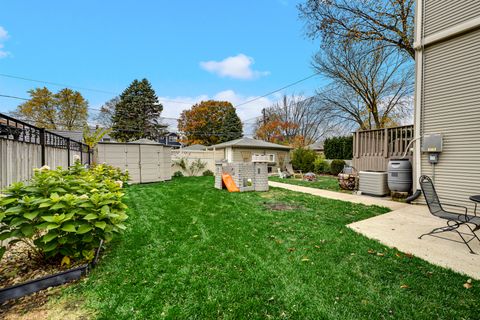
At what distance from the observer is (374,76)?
45.0ft

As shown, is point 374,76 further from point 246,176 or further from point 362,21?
point 246,176

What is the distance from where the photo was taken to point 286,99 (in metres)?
27.1

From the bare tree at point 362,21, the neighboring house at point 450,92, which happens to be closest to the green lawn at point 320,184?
the neighboring house at point 450,92

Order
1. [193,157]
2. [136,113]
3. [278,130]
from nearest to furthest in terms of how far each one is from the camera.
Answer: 1. [193,157]
2. [278,130]
3. [136,113]

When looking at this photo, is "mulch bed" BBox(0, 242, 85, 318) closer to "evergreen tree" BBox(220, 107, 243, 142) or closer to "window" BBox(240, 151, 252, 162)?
"window" BBox(240, 151, 252, 162)

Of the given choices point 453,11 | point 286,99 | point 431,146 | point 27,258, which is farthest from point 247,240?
point 286,99

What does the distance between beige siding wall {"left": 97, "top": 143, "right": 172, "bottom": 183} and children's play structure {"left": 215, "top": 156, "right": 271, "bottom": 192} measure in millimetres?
4610

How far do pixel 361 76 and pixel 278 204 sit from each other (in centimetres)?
1194

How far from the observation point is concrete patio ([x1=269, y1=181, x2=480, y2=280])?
2.73 meters

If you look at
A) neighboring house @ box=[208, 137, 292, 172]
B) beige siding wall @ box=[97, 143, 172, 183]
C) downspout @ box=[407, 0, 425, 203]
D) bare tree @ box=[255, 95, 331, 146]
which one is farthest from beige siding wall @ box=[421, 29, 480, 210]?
bare tree @ box=[255, 95, 331, 146]

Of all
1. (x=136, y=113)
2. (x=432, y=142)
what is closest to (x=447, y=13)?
(x=432, y=142)

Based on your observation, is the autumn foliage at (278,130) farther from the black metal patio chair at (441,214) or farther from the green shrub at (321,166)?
the black metal patio chair at (441,214)

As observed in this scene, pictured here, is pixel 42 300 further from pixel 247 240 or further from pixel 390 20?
pixel 390 20

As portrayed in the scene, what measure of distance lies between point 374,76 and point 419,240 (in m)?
13.4
